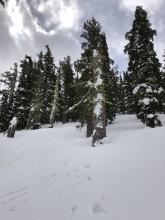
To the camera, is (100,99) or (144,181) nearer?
(144,181)

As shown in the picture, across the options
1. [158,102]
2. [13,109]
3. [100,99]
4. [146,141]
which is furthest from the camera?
[13,109]

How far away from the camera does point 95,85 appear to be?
47.3 ft

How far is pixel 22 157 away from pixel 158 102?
11.7 metres

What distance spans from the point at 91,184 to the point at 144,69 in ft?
47.4

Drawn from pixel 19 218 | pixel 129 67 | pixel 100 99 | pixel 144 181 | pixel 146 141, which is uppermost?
pixel 129 67

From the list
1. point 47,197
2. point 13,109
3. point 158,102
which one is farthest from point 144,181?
point 13,109

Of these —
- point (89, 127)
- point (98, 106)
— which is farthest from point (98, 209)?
point (89, 127)

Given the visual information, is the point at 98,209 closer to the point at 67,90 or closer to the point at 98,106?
the point at 98,106

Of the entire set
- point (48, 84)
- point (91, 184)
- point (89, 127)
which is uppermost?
point (48, 84)

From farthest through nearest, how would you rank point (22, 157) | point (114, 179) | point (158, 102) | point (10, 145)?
point (158, 102) → point (10, 145) → point (22, 157) → point (114, 179)

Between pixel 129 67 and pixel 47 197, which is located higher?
pixel 129 67

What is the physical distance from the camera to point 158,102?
18.6m

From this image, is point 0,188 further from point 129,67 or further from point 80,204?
point 129,67

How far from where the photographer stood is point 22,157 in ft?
40.4
